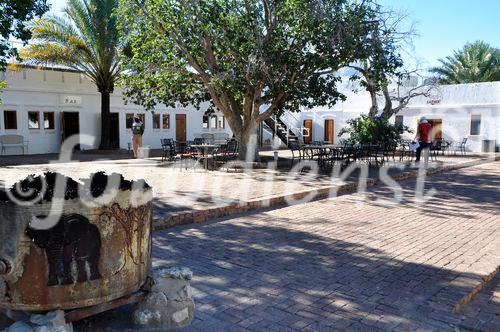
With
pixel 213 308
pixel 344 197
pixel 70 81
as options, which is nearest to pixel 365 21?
pixel 344 197

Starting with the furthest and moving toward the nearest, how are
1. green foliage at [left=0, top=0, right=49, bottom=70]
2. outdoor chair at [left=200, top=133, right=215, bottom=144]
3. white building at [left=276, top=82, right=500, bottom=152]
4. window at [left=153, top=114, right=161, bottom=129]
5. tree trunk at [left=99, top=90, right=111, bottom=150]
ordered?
window at [left=153, top=114, right=161, bottom=129] < white building at [left=276, top=82, right=500, bottom=152] < tree trunk at [left=99, top=90, right=111, bottom=150] < outdoor chair at [left=200, top=133, right=215, bottom=144] < green foliage at [left=0, top=0, right=49, bottom=70]

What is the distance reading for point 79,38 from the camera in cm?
2034

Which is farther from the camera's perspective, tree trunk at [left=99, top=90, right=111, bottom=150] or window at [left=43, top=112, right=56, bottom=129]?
tree trunk at [left=99, top=90, right=111, bottom=150]

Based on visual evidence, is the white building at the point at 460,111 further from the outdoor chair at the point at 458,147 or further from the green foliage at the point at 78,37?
the green foliage at the point at 78,37

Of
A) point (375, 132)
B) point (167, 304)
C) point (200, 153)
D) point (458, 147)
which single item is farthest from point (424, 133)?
point (167, 304)

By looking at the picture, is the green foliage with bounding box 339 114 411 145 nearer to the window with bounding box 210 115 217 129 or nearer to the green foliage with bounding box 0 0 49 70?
the window with bounding box 210 115 217 129

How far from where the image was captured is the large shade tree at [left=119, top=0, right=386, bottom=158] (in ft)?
44.0

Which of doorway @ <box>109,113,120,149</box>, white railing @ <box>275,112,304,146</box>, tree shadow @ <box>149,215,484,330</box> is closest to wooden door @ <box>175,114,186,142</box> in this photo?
doorway @ <box>109,113,120,149</box>

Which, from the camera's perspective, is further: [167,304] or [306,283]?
[306,283]

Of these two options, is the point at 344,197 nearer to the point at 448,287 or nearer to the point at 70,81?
the point at 448,287

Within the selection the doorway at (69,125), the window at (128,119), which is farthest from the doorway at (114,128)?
the doorway at (69,125)

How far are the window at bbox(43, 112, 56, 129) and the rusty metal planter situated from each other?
20.6m

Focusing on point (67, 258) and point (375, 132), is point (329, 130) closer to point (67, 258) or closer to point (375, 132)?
point (375, 132)

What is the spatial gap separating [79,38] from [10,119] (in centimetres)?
480
